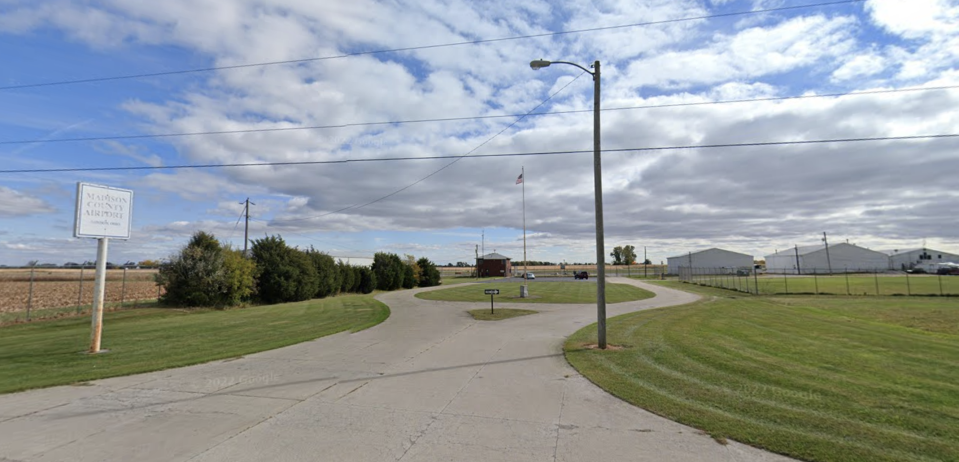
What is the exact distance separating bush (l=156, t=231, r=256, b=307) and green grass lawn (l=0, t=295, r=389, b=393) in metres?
2.50

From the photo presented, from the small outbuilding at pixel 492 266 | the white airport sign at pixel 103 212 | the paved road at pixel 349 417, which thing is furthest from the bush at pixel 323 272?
the small outbuilding at pixel 492 266

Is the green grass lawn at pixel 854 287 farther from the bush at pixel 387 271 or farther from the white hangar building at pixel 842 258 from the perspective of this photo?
the white hangar building at pixel 842 258

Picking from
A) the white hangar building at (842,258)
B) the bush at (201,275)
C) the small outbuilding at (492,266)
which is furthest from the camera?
the white hangar building at (842,258)

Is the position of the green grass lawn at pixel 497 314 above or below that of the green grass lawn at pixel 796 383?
above

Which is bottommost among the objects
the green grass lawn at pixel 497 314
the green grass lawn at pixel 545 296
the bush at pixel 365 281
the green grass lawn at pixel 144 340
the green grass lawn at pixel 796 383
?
the green grass lawn at pixel 796 383

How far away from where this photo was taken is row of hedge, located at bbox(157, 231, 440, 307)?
2381 centimetres

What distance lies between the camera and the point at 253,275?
2792cm

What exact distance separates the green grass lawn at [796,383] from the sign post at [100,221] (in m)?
12.2

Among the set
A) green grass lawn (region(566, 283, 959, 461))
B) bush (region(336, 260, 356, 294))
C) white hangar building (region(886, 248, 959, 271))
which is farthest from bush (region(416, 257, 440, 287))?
white hangar building (region(886, 248, 959, 271))

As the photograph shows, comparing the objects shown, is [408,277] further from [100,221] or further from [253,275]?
[100,221]

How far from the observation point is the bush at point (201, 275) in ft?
77.7

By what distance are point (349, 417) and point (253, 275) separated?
2528cm

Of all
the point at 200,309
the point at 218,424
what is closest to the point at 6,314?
the point at 200,309

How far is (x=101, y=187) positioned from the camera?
11922 millimetres
